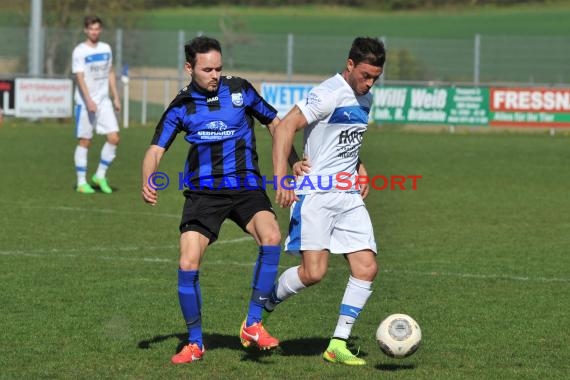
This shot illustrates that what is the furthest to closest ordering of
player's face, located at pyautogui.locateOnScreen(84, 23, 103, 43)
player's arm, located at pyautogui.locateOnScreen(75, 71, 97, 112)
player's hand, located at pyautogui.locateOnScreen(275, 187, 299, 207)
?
player's arm, located at pyautogui.locateOnScreen(75, 71, 97, 112), player's face, located at pyautogui.locateOnScreen(84, 23, 103, 43), player's hand, located at pyautogui.locateOnScreen(275, 187, 299, 207)

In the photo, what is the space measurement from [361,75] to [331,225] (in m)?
0.90

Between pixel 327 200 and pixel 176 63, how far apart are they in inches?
1232

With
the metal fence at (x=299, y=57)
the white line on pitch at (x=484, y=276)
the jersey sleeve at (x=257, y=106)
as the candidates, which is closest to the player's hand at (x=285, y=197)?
the jersey sleeve at (x=257, y=106)

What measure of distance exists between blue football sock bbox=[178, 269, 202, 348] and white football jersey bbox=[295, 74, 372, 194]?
83 centimetres

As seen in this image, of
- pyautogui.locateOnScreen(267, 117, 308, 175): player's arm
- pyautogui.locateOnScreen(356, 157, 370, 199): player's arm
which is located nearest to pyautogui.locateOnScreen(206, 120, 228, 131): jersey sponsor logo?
pyautogui.locateOnScreen(267, 117, 308, 175): player's arm

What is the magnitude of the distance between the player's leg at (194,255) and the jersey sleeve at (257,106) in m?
0.61

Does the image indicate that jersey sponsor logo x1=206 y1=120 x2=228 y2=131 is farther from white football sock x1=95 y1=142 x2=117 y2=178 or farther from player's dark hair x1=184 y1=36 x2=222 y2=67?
white football sock x1=95 y1=142 x2=117 y2=178

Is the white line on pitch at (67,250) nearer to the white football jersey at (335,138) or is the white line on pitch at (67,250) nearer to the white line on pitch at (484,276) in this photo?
the white line on pitch at (484,276)

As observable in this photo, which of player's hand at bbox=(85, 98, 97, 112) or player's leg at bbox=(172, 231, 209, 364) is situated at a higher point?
player's hand at bbox=(85, 98, 97, 112)

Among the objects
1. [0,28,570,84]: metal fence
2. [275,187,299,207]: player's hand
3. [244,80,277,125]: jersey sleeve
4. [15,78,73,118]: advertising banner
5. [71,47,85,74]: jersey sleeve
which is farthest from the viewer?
[0,28,570,84]: metal fence

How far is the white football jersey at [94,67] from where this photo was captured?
15922 mm

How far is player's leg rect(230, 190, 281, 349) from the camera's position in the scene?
6.97m

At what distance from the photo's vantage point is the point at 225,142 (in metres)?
7.03

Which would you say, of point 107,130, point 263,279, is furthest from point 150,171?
point 107,130
